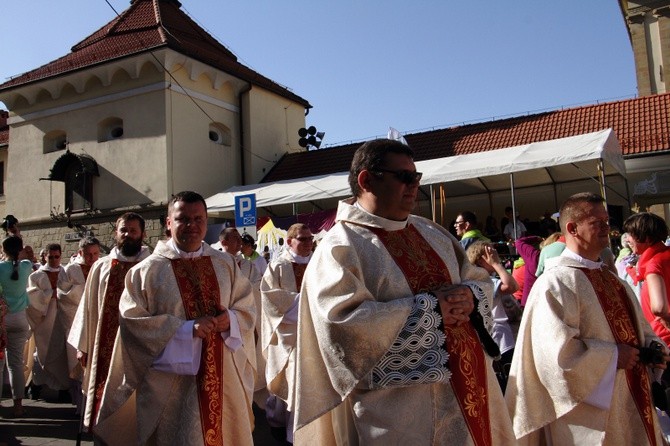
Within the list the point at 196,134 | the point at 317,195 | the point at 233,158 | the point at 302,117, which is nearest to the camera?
the point at 317,195

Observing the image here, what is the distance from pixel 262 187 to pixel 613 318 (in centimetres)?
1662

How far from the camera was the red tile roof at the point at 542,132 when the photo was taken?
56.5ft

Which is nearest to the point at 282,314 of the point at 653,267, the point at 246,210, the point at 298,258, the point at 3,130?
the point at 298,258

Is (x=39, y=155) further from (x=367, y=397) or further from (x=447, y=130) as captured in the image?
(x=367, y=397)

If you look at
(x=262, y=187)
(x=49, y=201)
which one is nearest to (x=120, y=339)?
(x=262, y=187)

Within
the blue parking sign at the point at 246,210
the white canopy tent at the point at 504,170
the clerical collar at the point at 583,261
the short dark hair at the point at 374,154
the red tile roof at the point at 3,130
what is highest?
the red tile roof at the point at 3,130

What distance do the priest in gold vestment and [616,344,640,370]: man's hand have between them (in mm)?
2231

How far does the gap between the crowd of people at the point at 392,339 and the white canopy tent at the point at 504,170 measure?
8354 millimetres

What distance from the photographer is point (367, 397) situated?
2666 mm

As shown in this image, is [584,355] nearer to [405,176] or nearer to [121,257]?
[405,176]

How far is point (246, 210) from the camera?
11.8 meters

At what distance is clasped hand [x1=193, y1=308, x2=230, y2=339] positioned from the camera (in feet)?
13.0

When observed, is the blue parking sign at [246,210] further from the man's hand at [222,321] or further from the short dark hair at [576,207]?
the short dark hair at [576,207]

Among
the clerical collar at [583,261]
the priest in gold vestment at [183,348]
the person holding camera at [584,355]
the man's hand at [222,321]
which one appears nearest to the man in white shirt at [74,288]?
the priest in gold vestment at [183,348]
